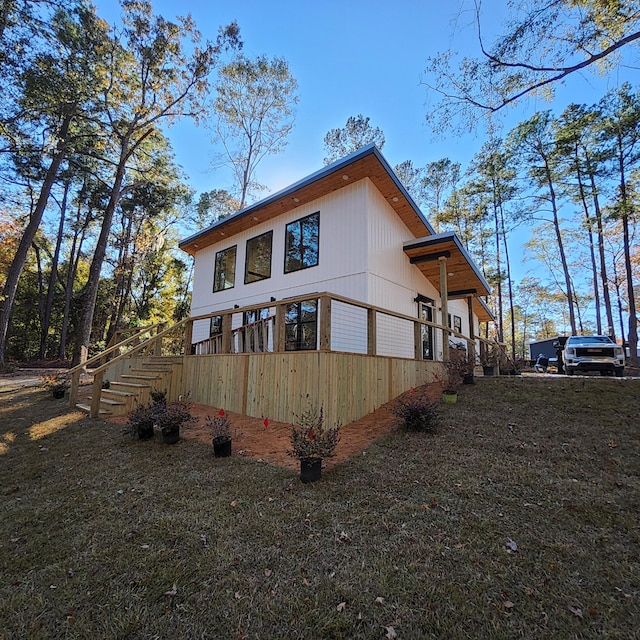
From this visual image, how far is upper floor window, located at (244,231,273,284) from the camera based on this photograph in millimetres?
10195

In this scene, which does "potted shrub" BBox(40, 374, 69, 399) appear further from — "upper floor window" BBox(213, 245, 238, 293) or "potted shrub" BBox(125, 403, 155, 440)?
"upper floor window" BBox(213, 245, 238, 293)

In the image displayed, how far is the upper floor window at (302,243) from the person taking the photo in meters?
8.97

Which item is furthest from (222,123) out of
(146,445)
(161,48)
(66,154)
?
(146,445)

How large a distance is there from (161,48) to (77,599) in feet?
61.0

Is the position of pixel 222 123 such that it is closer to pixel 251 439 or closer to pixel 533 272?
pixel 251 439

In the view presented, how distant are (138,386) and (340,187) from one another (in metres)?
6.73

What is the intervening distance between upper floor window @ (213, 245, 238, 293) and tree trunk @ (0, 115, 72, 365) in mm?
7244

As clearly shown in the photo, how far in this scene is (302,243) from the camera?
930cm

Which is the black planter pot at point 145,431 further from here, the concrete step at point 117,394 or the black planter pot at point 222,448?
the concrete step at point 117,394

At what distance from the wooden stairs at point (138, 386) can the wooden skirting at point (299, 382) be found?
65 centimetres

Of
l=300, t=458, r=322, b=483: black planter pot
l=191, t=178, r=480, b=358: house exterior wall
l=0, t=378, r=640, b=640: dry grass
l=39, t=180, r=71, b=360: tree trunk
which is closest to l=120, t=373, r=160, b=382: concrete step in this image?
l=0, t=378, r=640, b=640: dry grass

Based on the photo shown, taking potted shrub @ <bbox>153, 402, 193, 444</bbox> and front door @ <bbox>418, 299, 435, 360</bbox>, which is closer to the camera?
potted shrub @ <bbox>153, 402, 193, 444</bbox>

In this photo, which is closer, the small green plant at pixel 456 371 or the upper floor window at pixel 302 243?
the small green plant at pixel 456 371

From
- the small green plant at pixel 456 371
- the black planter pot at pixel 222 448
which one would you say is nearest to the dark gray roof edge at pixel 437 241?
the small green plant at pixel 456 371
